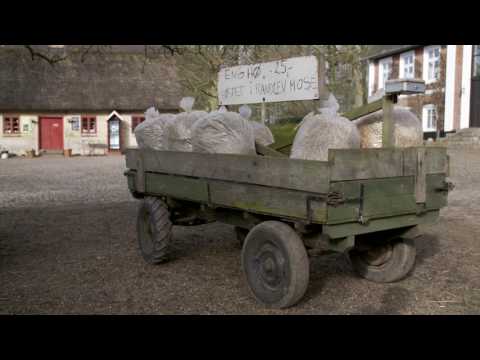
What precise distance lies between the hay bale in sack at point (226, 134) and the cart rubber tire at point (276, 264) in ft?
2.80

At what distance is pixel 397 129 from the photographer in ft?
13.4

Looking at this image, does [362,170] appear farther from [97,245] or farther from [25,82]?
[25,82]

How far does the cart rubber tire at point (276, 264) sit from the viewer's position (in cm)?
355

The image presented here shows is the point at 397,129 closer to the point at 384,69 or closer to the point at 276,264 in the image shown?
the point at 276,264

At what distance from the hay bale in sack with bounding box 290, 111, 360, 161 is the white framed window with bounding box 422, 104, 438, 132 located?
897 inches

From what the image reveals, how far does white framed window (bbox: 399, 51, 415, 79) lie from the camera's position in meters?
26.5

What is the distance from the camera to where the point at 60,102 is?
26.8 meters

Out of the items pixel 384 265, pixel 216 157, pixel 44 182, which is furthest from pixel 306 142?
pixel 44 182

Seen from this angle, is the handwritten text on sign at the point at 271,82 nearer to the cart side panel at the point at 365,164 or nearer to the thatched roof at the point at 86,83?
the cart side panel at the point at 365,164

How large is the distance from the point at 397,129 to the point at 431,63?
77.0 feet

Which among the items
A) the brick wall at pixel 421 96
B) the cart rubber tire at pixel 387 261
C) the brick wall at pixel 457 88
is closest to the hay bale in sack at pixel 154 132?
the cart rubber tire at pixel 387 261

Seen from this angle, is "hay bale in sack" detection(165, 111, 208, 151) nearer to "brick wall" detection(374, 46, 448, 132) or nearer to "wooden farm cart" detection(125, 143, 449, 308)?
"wooden farm cart" detection(125, 143, 449, 308)

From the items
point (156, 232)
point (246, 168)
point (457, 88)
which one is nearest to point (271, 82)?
point (246, 168)

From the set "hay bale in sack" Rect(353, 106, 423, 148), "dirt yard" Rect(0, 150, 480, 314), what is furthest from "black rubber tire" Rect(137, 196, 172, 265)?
"hay bale in sack" Rect(353, 106, 423, 148)
